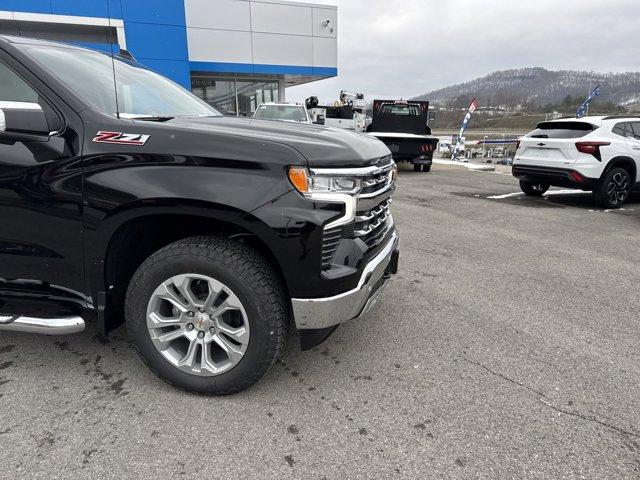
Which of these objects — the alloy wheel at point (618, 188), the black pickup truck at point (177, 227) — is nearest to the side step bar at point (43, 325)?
the black pickup truck at point (177, 227)

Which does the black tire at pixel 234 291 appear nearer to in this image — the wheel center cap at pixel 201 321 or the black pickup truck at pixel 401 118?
the wheel center cap at pixel 201 321

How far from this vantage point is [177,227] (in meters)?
2.50

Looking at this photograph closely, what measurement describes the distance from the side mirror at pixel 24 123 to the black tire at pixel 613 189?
8718 mm

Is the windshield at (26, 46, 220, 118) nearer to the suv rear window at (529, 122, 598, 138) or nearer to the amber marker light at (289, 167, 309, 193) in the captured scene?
the amber marker light at (289, 167, 309, 193)

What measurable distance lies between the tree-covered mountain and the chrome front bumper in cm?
7261

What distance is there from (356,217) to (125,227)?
1.25 m

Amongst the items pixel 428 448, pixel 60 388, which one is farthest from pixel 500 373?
pixel 60 388

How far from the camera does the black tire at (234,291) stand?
7.23 ft

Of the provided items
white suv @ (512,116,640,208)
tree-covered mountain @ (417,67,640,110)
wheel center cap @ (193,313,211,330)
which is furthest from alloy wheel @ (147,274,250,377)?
tree-covered mountain @ (417,67,640,110)

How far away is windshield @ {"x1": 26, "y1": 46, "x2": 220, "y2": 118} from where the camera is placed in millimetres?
2477

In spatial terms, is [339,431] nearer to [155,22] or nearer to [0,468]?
[0,468]

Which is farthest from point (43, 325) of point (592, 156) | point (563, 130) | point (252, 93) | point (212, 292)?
point (252, 93)

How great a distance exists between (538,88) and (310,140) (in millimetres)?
153343

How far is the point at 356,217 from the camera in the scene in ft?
7.67
